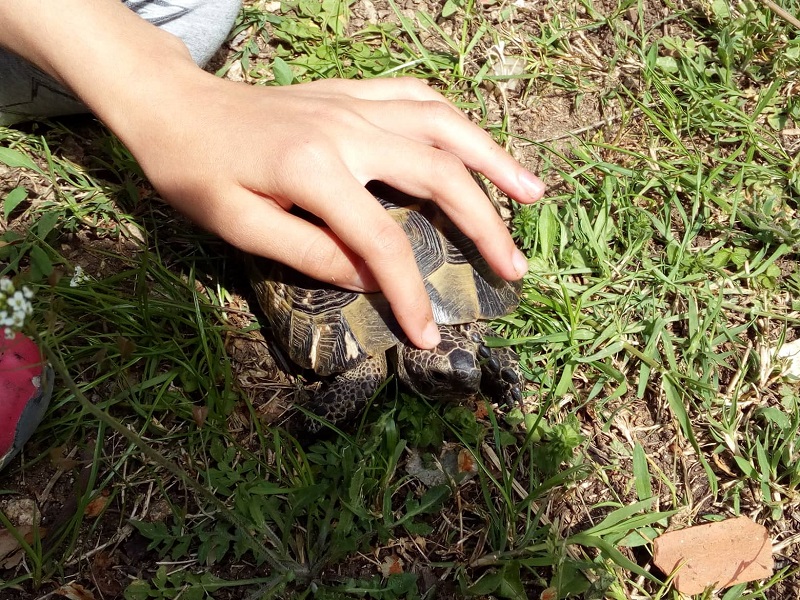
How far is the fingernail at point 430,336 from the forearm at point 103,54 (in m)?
1.18

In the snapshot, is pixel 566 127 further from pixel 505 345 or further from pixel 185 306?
pixel 185 306

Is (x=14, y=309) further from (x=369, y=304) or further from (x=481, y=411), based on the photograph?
(x=481, y=411)

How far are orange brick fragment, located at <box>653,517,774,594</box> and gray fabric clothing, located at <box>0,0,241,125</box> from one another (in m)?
2.96

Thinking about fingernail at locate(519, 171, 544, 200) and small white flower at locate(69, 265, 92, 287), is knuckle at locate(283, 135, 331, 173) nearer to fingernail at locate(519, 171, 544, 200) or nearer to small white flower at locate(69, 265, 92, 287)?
fingernail at locate(519, 171, 544, 200)

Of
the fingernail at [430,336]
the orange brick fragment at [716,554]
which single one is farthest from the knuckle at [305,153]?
the orange brick fragment at [716,554]

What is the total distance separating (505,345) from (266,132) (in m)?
1.29

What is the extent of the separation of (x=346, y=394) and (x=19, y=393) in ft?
3.76

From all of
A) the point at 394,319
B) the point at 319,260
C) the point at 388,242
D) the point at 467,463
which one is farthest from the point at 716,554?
the point at 319,260

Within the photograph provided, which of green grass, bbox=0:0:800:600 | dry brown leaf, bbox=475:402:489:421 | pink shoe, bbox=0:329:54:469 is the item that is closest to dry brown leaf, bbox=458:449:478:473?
green grass, bbox=0:0:800:600

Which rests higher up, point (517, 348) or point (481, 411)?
point (517, 348)

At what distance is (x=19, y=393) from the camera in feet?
7.69

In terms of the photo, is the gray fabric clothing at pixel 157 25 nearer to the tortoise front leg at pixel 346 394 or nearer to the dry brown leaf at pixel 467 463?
the tortoise front leg at pixel 346 394

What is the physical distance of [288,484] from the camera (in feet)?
8.51

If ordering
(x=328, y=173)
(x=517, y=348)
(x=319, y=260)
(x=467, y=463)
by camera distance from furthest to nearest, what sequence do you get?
(x=517, y=348), (x=467, y=463), (x=319, y=260), (x=328, y=173)
